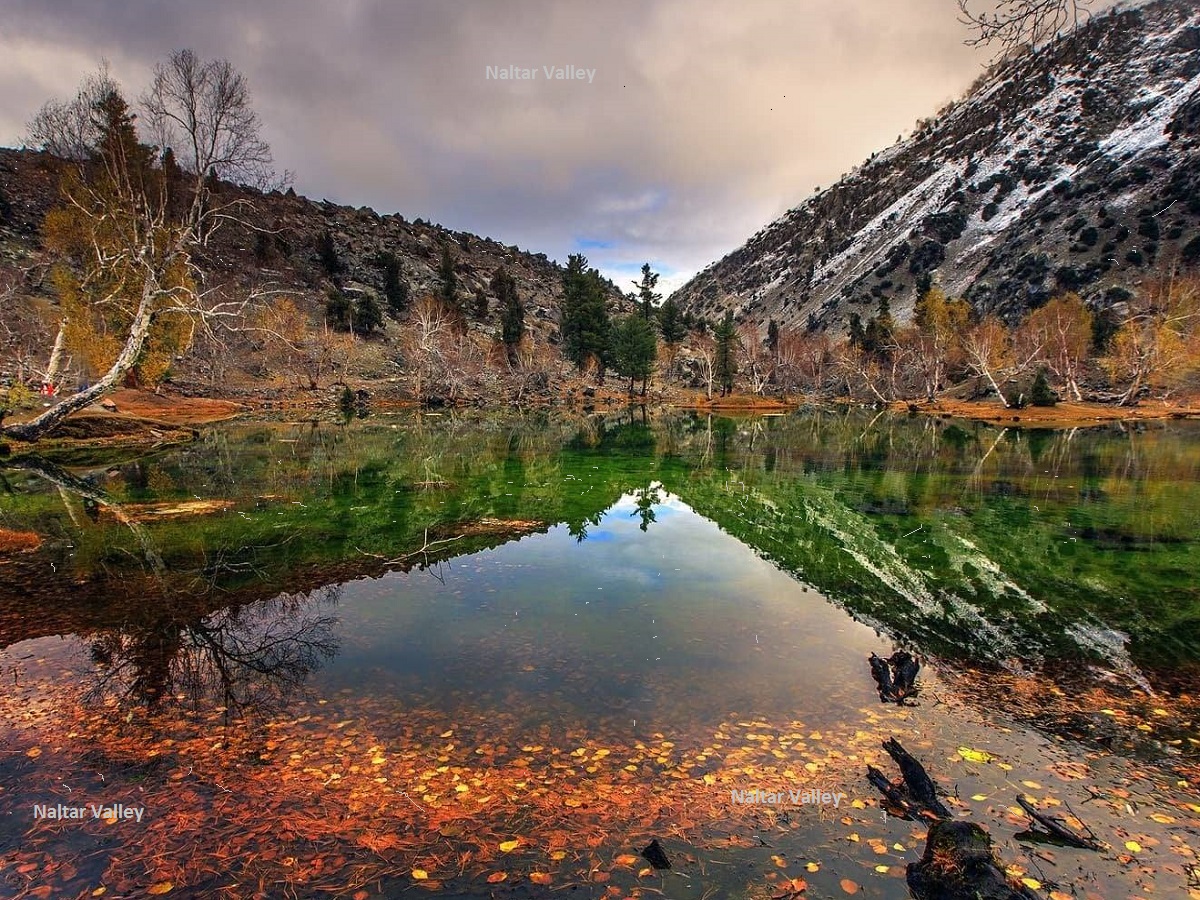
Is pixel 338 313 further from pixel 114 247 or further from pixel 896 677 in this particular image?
pixel 896 677

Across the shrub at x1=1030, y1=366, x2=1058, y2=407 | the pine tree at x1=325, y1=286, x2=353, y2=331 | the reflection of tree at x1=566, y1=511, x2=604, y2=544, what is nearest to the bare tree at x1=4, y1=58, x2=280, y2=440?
the reflection of tree at x1=566, y1=511, x2=604, y2=544

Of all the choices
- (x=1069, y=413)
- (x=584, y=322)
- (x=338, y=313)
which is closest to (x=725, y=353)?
(x=584, y=322)

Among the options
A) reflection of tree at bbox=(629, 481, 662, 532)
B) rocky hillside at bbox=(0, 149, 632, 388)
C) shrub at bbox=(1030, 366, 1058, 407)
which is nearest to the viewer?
reflection of tree at bbox=(629, 481, 662, 532)

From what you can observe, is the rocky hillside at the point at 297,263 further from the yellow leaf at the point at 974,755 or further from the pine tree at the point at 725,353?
the yellow leaf at the point at 974,755

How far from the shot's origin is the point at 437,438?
3866cm

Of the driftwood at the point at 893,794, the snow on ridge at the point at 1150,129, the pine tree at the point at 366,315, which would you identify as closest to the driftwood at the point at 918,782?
the driftwood at the point at 893,794

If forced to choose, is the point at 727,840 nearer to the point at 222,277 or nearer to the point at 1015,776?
the point at 1015,776

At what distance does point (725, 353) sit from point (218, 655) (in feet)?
284

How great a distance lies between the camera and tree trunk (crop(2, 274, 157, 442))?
22.6 m

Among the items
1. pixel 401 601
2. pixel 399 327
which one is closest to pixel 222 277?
pixel 399 327

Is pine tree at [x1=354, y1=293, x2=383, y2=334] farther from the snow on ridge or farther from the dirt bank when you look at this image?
the snow on ridge

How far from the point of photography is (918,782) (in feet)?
18.4

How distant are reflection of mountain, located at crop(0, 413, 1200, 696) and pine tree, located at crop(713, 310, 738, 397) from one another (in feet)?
183

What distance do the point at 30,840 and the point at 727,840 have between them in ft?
19.0
